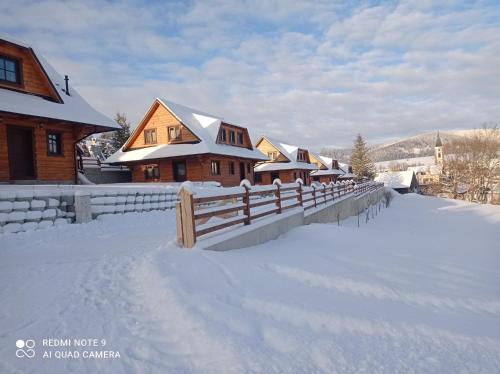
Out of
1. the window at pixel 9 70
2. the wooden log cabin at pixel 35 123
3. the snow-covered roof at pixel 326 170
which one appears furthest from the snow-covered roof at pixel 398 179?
the window at pixel 9 70

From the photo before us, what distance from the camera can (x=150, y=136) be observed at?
23.5 metres

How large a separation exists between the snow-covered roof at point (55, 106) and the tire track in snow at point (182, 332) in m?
10.7

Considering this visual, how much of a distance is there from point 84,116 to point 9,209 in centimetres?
763

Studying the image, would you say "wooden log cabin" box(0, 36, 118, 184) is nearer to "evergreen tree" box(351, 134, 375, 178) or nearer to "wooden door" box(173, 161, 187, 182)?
"wooden door" box(173, 161, 187, 182)

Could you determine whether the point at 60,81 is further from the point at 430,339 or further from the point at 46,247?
the point at 430,339

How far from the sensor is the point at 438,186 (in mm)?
50562

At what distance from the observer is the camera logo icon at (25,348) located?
2.89m

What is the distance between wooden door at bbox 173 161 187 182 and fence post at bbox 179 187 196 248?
17.1 meters

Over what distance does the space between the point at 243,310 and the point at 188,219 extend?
2463mm

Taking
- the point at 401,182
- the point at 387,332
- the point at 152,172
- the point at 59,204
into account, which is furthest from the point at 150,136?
the point at 401,182

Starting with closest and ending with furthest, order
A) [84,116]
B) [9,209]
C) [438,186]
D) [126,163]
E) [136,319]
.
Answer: [136,319] → [9,209] → [84,116] → [126,163] → [438,186]

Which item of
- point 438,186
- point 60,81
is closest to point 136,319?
point 60,81

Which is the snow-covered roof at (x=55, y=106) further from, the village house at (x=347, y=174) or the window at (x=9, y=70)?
the village house at (x=347, y=174)

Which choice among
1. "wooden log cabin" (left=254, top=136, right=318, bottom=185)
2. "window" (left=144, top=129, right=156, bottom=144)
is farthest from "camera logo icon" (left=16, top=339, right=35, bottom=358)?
"wooden log cabin" (left=254, top=136, right=318, bottom=185)
